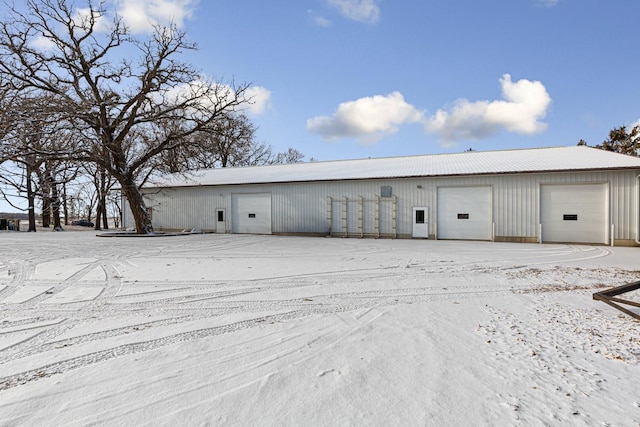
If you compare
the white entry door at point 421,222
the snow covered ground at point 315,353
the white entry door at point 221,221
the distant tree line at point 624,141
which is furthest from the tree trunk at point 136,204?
the distant tree line at point 624,141

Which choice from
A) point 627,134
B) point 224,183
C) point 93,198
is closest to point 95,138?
point 224,183

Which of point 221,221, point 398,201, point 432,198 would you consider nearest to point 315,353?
point 432,198

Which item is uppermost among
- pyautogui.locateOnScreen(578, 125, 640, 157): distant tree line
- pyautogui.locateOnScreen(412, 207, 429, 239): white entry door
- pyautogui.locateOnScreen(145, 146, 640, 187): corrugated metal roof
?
pyautogui.locateOnScreen(578, 125, 640, 157): distant tree line

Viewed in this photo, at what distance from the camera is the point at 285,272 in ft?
23.2

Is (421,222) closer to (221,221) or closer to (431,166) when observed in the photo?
(431,166)

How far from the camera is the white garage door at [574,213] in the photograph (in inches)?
556

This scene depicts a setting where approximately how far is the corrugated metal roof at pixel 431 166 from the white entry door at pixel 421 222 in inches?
68.7

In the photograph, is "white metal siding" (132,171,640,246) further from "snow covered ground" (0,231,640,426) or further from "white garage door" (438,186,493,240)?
"snow covered ground" (0,231,640,426)

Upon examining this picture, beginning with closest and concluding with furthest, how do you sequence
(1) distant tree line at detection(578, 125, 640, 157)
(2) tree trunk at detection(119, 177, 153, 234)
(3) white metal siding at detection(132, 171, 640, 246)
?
1. (3) white metal siding at detection(132, 171, 640, 246)
2. (2) tree trunk at detection(119, 177, 153, 234)
3. (1) distant tree line at detection(578, 125, 640, 157)

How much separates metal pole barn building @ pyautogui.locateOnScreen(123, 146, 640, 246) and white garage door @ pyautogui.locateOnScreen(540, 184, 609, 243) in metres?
0.04

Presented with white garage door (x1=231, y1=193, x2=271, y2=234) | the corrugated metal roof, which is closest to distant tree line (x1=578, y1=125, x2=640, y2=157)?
the corrugated metal roof

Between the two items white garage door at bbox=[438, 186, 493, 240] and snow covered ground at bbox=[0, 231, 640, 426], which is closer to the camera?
snow covered ground at bbox=[0, 231, 640, 426]

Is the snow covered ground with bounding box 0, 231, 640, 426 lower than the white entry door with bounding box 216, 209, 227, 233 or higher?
lower

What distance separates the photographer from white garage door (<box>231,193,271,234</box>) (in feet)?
66.7
